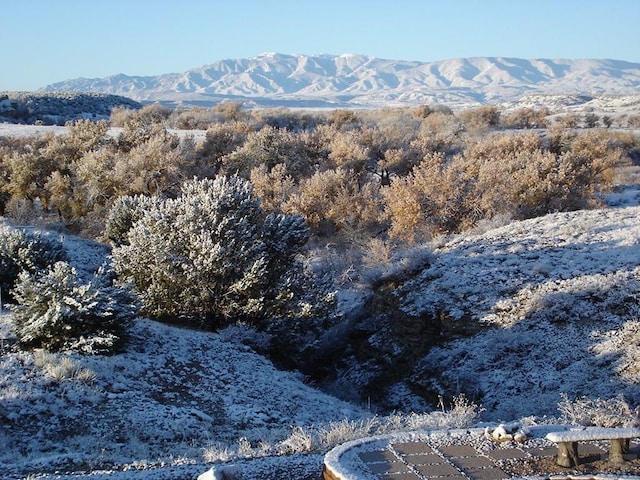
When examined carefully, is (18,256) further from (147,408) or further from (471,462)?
(471,462)

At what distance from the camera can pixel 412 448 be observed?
21.3ft

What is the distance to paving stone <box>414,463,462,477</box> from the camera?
591cm

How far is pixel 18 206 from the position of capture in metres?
28.5

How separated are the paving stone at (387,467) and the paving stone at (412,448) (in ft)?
0.98

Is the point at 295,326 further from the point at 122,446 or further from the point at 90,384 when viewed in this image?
the point at 122,446

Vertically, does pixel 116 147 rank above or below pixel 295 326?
above

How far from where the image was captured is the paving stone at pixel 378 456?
6.20 meters

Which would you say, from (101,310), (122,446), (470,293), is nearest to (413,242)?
(470,293)

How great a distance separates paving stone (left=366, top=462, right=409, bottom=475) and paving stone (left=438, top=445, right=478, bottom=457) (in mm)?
579

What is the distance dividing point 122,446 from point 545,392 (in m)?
7.75

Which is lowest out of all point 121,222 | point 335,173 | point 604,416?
point 604,416

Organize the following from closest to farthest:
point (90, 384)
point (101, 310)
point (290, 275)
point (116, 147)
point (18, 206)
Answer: point (90, 384) < point (101, 310) < point (290, 275) < point (18, 206) < point (116, 147)

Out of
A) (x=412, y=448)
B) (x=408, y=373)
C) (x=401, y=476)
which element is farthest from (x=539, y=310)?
(x=401, y=476)

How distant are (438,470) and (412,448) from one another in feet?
1.81
